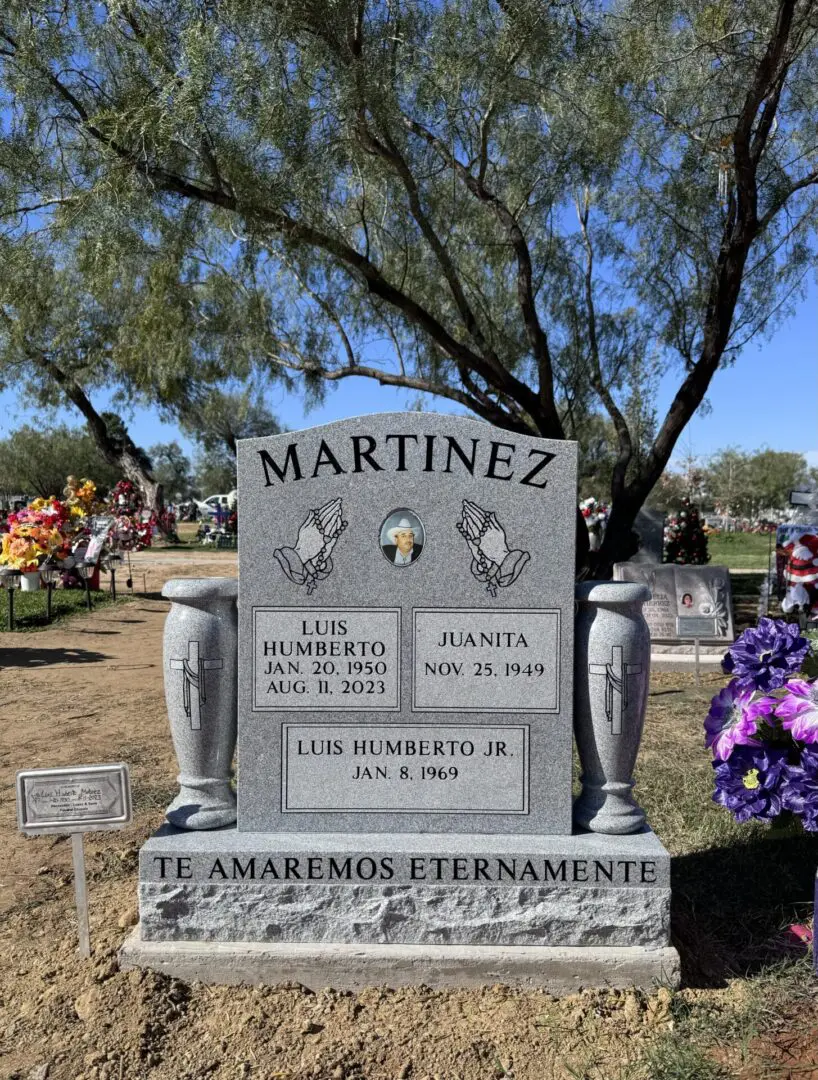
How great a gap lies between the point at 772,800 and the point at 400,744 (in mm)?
1312

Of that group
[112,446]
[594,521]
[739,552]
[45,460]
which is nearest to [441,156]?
[594,521]

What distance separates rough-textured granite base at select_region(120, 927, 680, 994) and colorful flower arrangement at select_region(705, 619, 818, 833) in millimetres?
609

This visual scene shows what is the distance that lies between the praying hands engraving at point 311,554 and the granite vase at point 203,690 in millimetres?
209

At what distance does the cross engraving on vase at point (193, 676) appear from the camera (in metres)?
3.19

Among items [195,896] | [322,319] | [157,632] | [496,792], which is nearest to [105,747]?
[195,896]

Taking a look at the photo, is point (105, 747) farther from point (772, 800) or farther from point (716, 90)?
point (716, 90)

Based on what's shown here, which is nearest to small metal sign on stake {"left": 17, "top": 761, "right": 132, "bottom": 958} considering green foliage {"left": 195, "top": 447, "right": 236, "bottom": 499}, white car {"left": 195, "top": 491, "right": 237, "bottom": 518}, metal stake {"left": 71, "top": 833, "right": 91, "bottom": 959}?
metal stake {"left": 71, "top": 833, "right": 91, "bottom": 959}

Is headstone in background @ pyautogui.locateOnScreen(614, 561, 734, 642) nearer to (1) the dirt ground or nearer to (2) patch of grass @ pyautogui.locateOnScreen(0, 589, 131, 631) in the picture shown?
(1) the dirt ground

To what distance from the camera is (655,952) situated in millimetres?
2994

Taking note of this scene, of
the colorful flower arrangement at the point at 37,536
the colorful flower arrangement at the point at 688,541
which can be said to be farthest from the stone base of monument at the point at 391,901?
the colorful flower arrangement at the point at 688,541

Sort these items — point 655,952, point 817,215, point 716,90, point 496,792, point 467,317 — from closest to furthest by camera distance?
point 655,952, point 496,792, point 716,90, point 467,317, point 817,215

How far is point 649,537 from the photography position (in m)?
15.9

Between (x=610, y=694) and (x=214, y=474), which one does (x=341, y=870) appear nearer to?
(x=610, y=694)

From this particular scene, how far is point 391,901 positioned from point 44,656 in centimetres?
753
